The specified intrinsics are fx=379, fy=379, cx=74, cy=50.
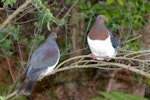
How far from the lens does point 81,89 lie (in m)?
5.37

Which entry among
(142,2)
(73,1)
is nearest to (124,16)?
(142,2)

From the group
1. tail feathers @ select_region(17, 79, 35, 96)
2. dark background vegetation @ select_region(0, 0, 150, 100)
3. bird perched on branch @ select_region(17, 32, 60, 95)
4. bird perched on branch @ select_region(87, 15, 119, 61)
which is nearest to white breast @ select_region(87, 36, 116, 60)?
bird perched on branch @ select_region(87, 15, 119, 61)

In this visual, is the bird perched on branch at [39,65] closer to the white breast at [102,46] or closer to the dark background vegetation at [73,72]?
the white breast at [102,46]

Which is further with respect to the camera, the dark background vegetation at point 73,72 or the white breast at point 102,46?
the dark background vegetation at point 73,72

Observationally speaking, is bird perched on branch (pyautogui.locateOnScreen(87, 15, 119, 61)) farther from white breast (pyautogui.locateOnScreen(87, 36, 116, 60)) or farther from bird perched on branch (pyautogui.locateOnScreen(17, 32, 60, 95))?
bird perched on branch (pyautogui.locateOnScreen(17, 32, 60, 95))

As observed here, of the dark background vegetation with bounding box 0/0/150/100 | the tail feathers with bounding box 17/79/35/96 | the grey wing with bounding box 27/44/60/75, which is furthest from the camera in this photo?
the dark background vegetation with bounding box 0/0/150/100

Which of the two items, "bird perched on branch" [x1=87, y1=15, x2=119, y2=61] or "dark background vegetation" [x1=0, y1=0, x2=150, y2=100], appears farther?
"dark background vegetation" [x1=0, y1=0, x2=150, y2=100]

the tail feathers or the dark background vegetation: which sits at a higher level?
the tail feathers

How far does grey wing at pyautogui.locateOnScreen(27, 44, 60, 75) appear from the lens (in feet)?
9.11

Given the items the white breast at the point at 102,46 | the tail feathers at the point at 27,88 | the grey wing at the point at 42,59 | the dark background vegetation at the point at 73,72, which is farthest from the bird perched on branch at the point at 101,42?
the dark background vegetation at the point at 73,72

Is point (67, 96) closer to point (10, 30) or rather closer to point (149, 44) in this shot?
point (149, 44)

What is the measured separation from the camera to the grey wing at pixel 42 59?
278 cm

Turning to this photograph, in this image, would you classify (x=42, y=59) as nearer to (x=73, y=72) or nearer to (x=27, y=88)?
(x=27, y=88)

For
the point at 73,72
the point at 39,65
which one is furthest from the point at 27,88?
the point at 73,72
